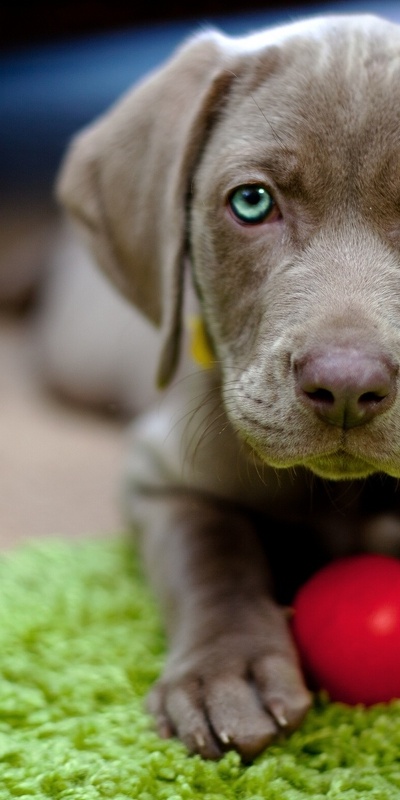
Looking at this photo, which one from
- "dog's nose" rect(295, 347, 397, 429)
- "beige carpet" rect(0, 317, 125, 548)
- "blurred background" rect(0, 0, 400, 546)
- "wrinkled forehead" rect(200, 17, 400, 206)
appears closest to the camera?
"dog's nose" rect(295, 347, 397, 429)

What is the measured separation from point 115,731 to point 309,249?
3.18 ft

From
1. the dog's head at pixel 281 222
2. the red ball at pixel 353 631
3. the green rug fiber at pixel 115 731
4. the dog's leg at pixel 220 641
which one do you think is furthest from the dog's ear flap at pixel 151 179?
the red ball at pixel 353 631

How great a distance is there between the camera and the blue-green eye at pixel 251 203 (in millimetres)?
2033

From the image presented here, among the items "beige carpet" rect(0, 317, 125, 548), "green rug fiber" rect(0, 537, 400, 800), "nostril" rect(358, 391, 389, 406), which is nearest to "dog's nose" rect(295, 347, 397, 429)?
"nostril" rect(358, 391, 389, 406)

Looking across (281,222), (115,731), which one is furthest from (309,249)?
(115,731)

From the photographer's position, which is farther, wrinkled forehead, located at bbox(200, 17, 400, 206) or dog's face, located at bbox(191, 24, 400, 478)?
wrinkled forehead, located at bbox(200, 17, 400, 206)

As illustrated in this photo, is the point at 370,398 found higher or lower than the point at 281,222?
lower

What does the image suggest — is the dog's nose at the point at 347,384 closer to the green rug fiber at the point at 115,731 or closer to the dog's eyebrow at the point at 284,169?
the dog's eyebrow at the point at 284,169

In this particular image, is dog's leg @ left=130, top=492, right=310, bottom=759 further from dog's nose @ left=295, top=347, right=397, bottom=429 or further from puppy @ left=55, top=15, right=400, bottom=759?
dog's nose @ left=295, top=347, right=397, bottom=429

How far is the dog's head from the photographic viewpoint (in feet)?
5.65

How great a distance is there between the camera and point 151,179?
2369 mm

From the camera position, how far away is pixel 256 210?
2049 millimetres

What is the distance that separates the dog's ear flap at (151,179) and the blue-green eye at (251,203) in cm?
20

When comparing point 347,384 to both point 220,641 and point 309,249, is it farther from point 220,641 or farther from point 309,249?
point 220,641
